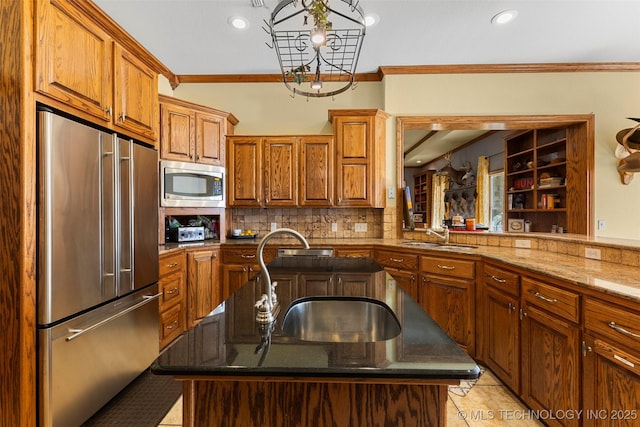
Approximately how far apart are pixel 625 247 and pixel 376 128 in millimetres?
2338

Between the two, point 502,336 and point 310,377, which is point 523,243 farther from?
point 310,377

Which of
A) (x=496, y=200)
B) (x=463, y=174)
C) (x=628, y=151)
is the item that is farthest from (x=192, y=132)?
(x=463, y=174)

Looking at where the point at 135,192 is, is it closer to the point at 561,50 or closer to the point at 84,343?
the point at 84,343

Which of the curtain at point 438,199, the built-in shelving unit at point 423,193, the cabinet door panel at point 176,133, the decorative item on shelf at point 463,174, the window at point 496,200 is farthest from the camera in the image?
the built-in shelving unit at point 423,193

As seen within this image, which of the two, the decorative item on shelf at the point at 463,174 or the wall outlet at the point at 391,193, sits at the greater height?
the decorative item on shelf at the point at 463,174

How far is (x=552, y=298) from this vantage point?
1536 mm

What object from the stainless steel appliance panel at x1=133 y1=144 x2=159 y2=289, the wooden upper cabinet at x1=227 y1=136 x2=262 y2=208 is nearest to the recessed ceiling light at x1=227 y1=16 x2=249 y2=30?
the wooden upper cabinet at x1=227 y1=136 x2=262 y2=208

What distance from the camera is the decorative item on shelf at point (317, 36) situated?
4.73 feet

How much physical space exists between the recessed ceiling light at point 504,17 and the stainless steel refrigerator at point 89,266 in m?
3.11

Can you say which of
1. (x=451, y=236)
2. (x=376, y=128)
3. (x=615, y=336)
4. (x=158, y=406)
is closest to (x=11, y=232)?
(x=158, y=406)

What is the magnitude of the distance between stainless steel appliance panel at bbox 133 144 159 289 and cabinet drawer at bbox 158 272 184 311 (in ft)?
1.18

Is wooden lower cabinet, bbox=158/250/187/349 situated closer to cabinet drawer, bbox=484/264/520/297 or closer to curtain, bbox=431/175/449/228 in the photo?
cabinet drawer, bbox=484/264/520/297

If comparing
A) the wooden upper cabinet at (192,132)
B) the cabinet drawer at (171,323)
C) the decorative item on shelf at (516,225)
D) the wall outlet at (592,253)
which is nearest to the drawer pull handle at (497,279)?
the wall outlet at (592,253)

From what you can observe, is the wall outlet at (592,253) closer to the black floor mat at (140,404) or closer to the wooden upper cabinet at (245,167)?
the black floor mat at (140,404)
